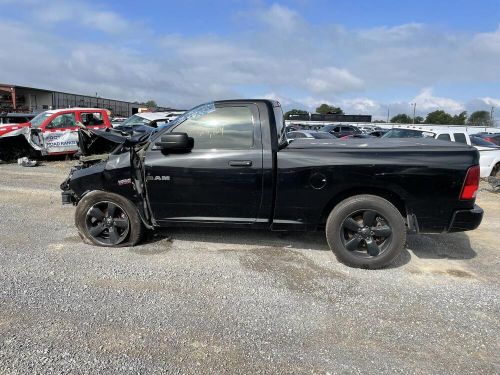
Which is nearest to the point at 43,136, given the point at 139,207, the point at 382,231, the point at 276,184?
the point at 139,207

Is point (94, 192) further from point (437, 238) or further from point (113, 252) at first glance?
point (437, 238)

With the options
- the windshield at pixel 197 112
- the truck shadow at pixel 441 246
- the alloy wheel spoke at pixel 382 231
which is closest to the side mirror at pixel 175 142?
the windshield at pixel 197 112

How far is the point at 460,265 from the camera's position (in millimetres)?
4516

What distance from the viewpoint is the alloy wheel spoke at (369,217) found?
13.7 feet

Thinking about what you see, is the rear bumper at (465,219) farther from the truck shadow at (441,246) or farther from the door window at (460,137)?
the door window at (460,137)

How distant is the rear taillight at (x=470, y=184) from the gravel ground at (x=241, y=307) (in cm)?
86

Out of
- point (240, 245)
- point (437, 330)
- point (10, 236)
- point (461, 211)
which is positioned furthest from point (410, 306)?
point (10, 236)

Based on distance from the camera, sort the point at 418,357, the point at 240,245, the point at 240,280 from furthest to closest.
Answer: the point at 240,245
the point at 240,280
the point at 418,357

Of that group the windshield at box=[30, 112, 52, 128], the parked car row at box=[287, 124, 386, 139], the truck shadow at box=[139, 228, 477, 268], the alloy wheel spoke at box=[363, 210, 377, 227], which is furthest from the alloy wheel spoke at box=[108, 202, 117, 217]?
the windshield at box=[30, 112, 52, 128]

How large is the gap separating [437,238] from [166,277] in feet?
11.9

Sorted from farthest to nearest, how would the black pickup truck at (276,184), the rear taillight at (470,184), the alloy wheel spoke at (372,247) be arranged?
the alloy wheel spoke at (372,247) < the black pickup truck at (276,184) < the rear taillight at (470,184)

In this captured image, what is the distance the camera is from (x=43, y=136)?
13.0m

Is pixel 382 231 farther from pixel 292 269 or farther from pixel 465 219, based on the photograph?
pixel 292 269

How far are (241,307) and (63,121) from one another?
39.7 feet
